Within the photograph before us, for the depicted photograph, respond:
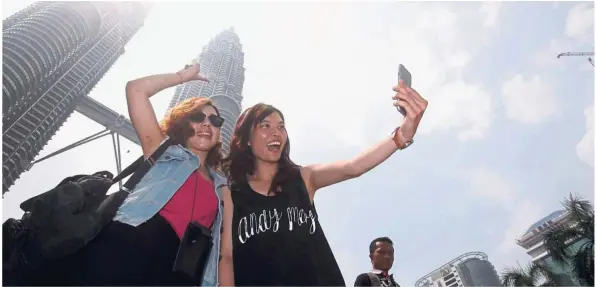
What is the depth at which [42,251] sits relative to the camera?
91.4 inches

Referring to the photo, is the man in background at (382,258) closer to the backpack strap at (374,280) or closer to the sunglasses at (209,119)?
the backpack strap at (374,280)

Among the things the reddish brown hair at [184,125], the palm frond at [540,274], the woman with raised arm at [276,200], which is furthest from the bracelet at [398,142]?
→ the palm frond at [540,274]

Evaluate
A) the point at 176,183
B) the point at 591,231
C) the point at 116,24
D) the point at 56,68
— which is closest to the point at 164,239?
the point at 176,183

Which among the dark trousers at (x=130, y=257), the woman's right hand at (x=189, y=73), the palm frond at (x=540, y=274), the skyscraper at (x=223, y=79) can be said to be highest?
the skyscraper at (x=223, y=79)

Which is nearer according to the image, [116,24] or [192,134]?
[192,134]

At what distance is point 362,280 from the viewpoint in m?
5.09

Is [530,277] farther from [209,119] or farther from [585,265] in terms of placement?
[209,119]

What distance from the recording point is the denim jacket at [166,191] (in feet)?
8.83

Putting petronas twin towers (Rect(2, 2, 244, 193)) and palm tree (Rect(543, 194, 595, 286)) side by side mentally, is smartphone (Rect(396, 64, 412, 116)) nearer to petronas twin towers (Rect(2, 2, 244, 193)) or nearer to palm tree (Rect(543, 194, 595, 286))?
palm tree (Rect(543, 194, 595, 286))

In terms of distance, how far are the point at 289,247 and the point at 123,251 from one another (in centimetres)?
107

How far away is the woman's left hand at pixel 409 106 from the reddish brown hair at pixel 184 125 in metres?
1.62

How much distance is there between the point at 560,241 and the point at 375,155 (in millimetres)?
24556

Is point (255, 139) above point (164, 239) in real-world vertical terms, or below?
above

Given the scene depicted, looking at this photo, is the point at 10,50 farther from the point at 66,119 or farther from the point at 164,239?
the point at 164,239
